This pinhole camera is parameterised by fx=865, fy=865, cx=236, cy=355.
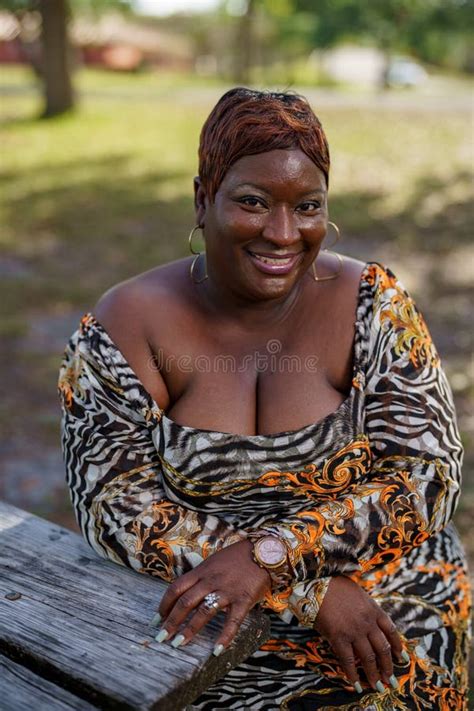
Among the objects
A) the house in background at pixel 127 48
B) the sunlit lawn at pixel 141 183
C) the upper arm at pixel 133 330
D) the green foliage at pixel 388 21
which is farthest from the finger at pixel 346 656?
the house in background at pixel 127 48

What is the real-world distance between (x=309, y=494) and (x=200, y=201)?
0.83 metres

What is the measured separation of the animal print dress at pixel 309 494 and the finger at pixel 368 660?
0.04m

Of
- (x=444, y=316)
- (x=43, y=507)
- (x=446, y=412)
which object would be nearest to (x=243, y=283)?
(x=446, y=412)

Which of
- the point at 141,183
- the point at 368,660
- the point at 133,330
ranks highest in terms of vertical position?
the point at 133,330

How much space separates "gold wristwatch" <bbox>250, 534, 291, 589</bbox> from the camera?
6.68ft

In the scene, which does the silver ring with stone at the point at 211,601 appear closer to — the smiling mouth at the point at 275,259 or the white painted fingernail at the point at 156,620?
the white painted fingernail at the point at 156,620

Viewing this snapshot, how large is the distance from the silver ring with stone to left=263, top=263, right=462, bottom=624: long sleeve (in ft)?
0.63

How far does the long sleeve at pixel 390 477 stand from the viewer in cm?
211

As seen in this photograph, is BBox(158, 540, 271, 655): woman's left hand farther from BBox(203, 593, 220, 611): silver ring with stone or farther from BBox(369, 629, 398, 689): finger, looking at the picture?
BBox(369, 629, 398, 689): finger

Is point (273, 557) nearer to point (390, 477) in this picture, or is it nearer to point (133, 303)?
point (390, 477)

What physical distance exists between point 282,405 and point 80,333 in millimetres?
602

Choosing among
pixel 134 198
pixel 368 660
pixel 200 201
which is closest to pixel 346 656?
pixel 368 660

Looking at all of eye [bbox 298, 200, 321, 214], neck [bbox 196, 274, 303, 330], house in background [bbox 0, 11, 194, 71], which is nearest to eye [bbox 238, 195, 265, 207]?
eye [bbox 298, 200, 321, 214]

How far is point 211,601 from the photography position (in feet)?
6.31
